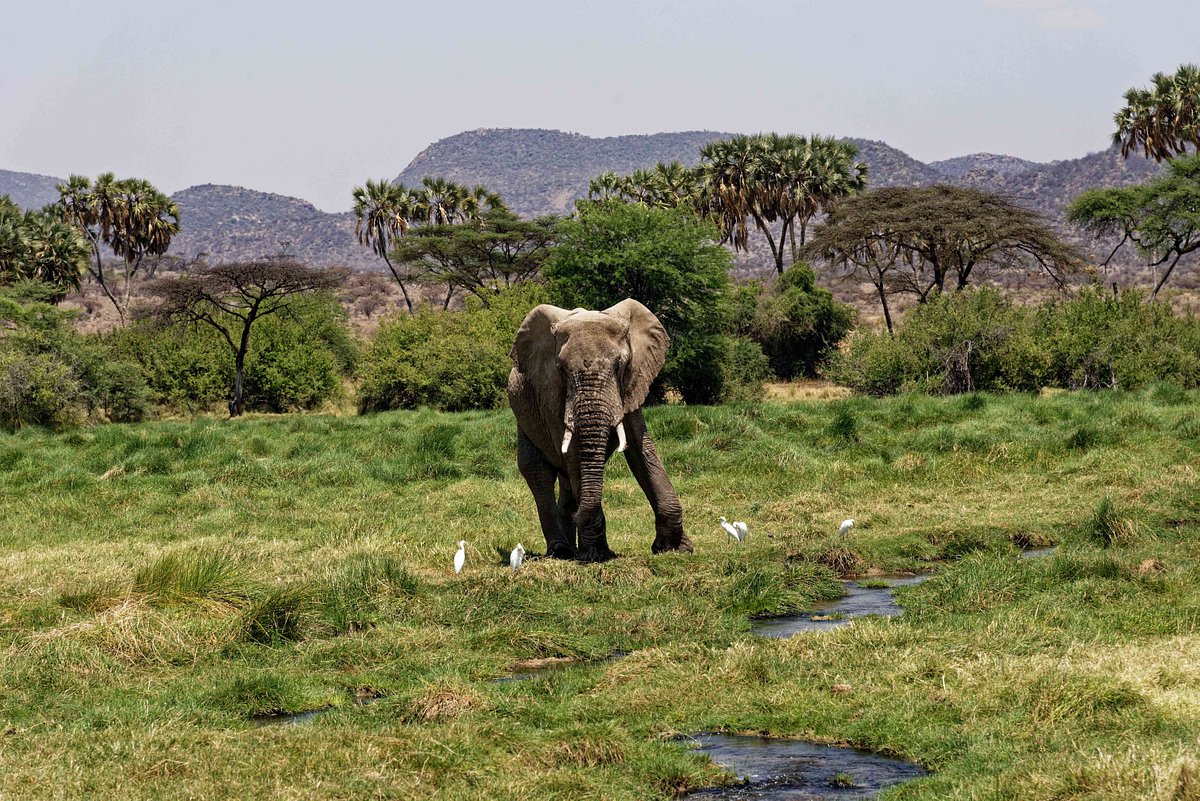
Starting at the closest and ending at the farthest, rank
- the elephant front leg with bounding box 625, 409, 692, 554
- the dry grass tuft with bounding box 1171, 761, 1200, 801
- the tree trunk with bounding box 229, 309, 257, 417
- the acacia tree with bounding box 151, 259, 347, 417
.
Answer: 1. the dry grass tuft with bounding box 1171, 761, 1200, 801
2. the elephant front leg with bounding box 625, 409, 692, 554
3. the acacia tree with bounding box 151, 259, 347, 417
4. the tree trunk with bounding box 229, 309, 257, 417

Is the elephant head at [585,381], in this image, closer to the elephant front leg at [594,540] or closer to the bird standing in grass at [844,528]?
the elephant front leg at [594,540]

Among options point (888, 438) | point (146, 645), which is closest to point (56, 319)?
point (888, 438)

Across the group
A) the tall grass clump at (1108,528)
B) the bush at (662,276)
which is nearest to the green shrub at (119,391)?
the bush at (662,276)

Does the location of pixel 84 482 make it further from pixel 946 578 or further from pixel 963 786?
pixel 963 786

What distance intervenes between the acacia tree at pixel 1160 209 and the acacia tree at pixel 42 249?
40401mm

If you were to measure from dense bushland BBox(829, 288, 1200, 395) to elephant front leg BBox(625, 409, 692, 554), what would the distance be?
714 inches

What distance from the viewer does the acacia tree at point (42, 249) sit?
158ft

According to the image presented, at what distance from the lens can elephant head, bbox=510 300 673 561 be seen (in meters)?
13.7

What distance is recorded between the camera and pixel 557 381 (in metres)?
14.2

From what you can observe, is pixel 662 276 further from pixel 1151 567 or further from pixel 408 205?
pixel 408 205

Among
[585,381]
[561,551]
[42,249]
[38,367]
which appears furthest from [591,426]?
[42,249]

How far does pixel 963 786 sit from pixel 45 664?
678cm

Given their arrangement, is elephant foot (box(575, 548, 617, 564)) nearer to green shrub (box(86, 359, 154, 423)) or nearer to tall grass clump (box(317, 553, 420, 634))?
tall grass clump (box(317, 553, 420, 634))


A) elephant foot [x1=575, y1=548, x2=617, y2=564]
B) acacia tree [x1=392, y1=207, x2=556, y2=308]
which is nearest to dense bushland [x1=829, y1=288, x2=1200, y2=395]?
elephant foot [x1=575, y1=548, x2=617, y2=564]
